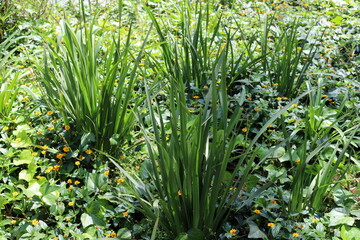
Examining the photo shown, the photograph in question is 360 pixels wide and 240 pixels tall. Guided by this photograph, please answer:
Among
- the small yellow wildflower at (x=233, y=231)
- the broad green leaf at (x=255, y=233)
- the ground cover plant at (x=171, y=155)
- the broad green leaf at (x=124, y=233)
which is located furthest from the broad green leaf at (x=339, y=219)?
the broad green leaf at (x=124, y=233)

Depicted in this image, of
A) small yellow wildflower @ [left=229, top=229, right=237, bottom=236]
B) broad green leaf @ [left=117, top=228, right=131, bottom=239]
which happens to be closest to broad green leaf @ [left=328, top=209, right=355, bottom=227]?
small yellow wildflower @ [left=229, top=229, right=237, bottom=236]

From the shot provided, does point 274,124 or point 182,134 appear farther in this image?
point 274,124

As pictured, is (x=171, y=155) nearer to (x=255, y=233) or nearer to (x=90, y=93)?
(x=255, y=233)

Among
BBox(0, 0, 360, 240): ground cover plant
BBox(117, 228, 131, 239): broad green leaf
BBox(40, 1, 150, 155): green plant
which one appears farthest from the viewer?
BBox(40, 1, 150, 155): green plant

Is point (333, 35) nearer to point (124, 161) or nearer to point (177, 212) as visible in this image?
point (124, 161)

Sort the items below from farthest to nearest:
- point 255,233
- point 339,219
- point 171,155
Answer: point 339,219
point 255,233
point 171,155

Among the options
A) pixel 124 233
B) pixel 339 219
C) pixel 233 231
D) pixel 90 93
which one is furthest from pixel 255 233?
pixel 90 93

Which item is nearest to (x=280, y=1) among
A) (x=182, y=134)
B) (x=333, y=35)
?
(x=333, y=35)

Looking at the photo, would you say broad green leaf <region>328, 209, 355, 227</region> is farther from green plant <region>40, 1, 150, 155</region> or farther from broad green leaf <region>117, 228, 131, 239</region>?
green plant <region>40, 1, 150, 155</region>

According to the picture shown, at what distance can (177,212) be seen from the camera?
1.84 m

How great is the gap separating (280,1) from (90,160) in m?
3.57

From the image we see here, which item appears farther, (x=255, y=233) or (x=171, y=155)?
(x=255, y=233)

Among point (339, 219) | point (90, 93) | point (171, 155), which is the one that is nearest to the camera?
point (171, 155)

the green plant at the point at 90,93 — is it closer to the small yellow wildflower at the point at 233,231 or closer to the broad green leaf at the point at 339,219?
the small yellow wildflower at the point at 233,231
